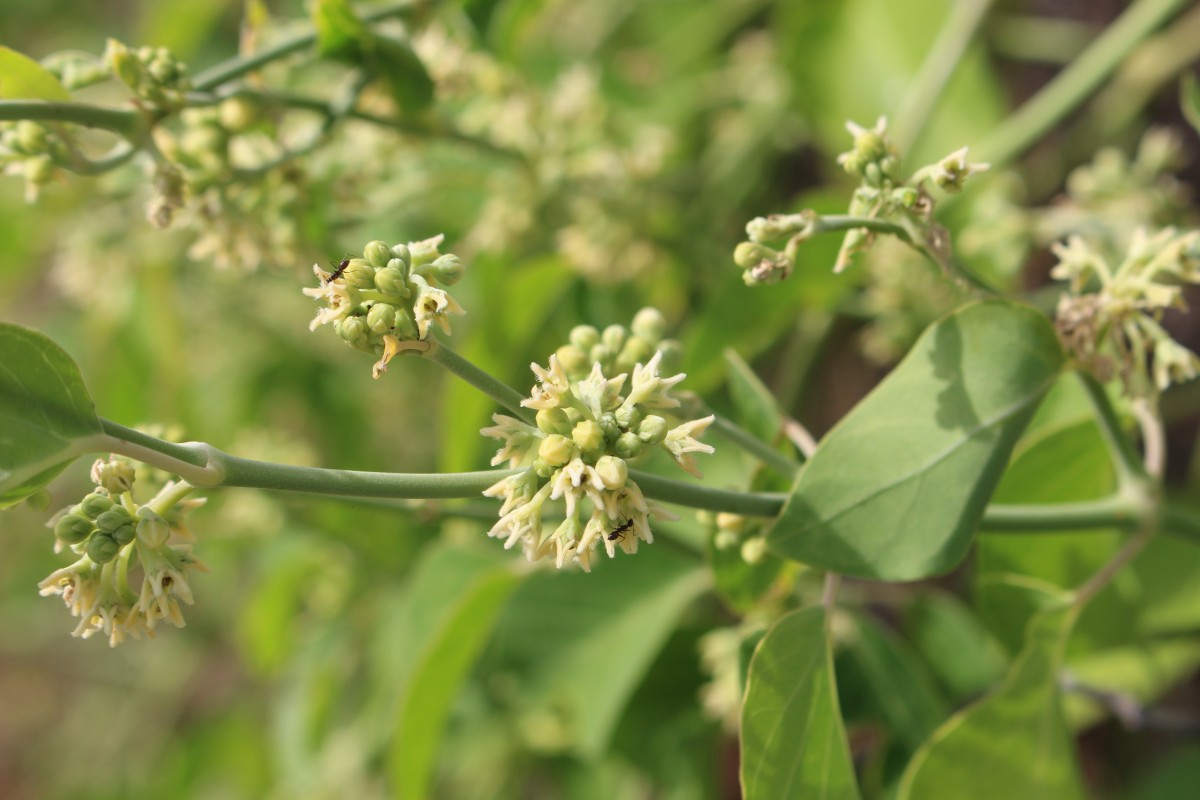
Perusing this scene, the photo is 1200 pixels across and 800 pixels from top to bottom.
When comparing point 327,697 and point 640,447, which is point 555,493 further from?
point 327,697

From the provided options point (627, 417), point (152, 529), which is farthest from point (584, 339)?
point (152, 529)

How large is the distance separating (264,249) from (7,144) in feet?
1.18

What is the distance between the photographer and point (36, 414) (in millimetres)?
903

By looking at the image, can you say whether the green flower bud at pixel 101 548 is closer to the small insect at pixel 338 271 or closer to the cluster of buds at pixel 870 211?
the small insect at pixel 338 271

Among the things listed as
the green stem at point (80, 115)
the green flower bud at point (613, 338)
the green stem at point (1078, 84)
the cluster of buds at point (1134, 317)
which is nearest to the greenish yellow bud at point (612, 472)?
the green flower bud at point (613, 338)

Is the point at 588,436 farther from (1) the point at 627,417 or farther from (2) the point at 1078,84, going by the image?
(2) the point at 1078,84

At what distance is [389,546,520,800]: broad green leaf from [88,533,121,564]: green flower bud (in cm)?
79

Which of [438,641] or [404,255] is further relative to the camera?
[438,641]

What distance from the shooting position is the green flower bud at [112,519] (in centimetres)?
93

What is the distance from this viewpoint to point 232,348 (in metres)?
3.54

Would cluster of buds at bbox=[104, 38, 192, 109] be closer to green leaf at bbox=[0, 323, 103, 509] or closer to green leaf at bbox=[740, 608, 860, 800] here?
green leaf at bbox=[0, 323, 103, 509]

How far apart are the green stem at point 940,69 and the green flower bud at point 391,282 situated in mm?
1536

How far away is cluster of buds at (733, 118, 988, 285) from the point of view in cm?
104

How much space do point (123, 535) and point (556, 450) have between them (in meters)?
0.40
